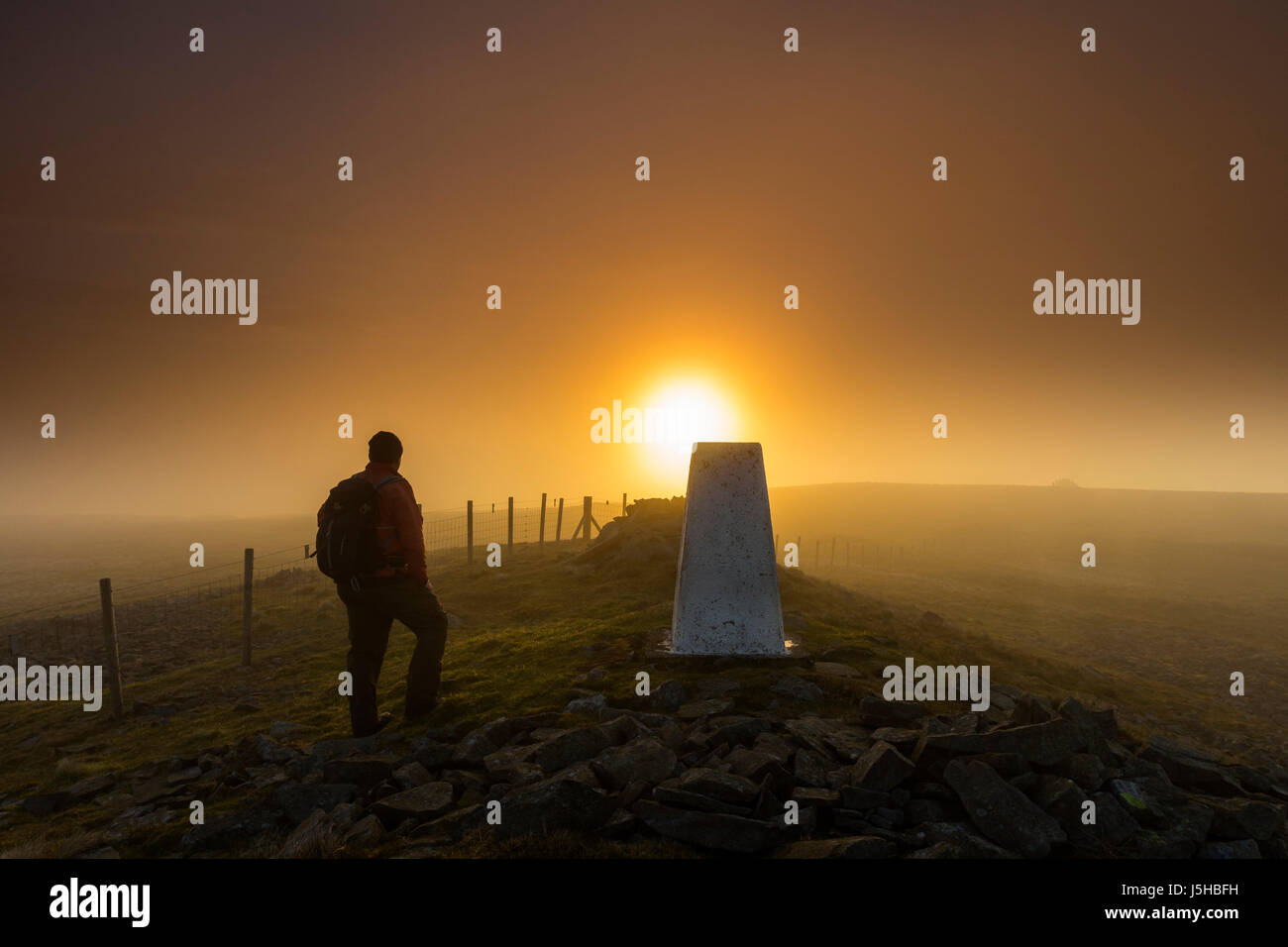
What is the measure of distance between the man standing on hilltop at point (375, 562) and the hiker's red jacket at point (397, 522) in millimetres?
12

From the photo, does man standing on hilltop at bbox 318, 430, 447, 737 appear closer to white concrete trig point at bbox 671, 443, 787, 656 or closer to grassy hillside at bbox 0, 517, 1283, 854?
grassy hillside at bbox 0, 517, 1283, 854

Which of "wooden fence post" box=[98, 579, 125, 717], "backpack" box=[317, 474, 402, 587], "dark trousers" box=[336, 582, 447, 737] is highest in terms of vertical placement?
"backpack" box=[317, 474, 402, 587]

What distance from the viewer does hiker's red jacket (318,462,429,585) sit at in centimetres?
863

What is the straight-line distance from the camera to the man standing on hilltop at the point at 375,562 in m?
8.50

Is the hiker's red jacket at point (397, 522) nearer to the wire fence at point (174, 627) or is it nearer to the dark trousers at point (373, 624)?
the dark trousers at point (373, 624)

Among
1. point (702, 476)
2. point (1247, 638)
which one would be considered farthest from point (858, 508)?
point (702, 476)

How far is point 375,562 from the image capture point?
852 cm

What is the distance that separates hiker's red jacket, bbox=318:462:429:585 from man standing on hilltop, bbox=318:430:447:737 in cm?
1

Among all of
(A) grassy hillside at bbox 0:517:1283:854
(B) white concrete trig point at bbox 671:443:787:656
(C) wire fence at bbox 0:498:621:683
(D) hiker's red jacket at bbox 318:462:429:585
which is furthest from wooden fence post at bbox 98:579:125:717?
(B) white concrete trig point at bbox 671:443:787:656

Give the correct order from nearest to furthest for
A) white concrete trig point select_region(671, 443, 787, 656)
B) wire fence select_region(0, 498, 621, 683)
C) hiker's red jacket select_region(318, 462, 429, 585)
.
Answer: hiker's red jacket select_region(318, 462, 429, 585) → white concrete trig point select_region(671, 443, 787, 656) → wire fence select_region(0, 498, 621, 683)

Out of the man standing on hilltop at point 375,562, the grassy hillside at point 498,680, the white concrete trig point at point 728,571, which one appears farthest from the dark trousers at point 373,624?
the white concrete trig point at point 728,571

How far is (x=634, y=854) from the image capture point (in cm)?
547
